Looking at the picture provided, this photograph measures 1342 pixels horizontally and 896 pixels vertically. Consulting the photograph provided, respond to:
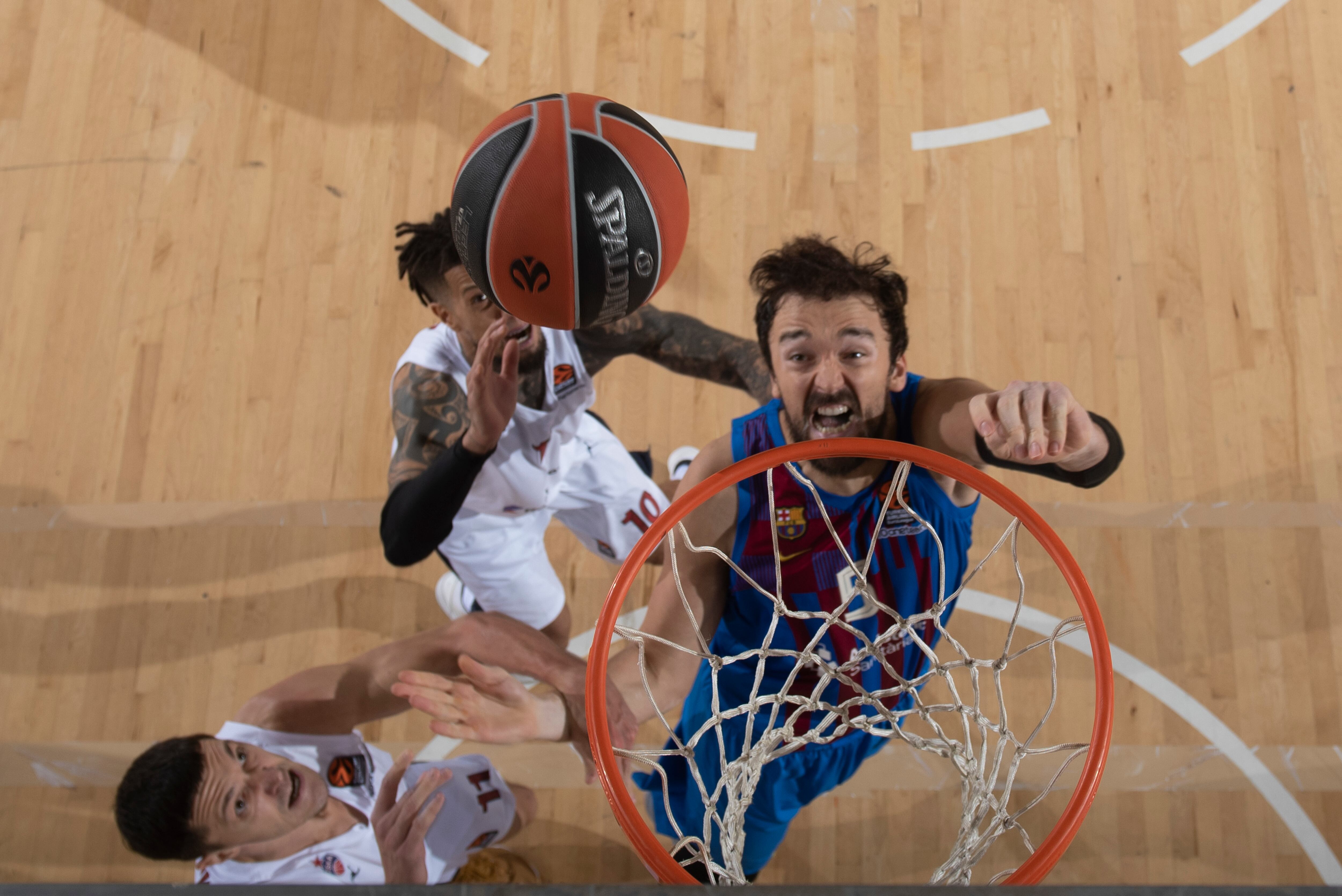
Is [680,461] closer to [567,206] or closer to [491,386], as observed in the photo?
[491,386]

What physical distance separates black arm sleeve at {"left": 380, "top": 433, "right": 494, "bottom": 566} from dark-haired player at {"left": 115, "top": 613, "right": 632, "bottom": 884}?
30 cm

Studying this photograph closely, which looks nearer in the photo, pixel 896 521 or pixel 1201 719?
pixel 896 521

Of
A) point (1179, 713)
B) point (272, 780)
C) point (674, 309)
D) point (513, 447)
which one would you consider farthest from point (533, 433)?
point (1179, 713)

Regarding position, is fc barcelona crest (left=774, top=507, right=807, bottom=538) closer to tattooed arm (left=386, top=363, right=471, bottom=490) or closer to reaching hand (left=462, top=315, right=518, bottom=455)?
reaching hand (left=462, top=315, right=518, bottom=455)

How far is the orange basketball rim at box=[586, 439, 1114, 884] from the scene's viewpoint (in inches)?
61.0

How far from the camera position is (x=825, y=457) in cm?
183

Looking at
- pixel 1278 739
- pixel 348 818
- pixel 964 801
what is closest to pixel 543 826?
pixel 348 818

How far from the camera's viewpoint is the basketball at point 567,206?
1854 millimetres

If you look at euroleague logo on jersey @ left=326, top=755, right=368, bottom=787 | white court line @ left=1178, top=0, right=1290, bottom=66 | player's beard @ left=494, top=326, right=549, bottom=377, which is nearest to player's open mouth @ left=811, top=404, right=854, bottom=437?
player's beard @ left=494, top=326, right=549, bottom=377

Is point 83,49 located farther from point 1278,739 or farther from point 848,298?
point 1278,739

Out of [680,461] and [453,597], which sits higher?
[680,461]

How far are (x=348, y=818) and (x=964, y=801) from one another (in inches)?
64.1

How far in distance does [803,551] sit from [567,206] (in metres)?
1.02

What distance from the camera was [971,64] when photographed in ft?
9.70
